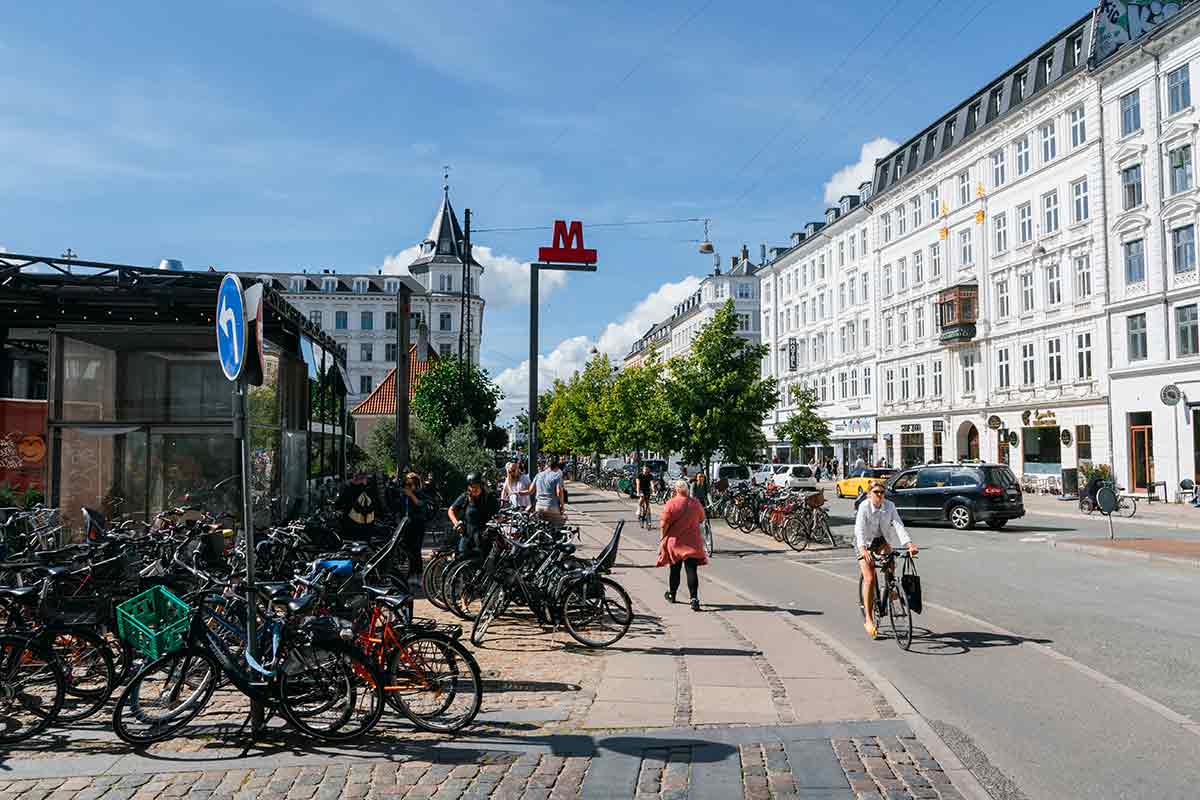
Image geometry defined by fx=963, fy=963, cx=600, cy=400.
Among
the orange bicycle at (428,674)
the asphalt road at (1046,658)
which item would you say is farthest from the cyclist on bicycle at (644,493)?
the orange bicycle at (428,674)

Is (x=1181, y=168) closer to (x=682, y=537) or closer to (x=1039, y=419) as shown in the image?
(x=1039, y=419)

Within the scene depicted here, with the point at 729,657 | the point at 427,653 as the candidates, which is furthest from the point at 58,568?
the point at 729,657

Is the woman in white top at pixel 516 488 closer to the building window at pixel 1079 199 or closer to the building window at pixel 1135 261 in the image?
the building window at pixel 1135 261

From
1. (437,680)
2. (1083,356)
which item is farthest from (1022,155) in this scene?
(437,680)

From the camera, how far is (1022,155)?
4234 cm

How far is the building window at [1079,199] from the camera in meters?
38.1

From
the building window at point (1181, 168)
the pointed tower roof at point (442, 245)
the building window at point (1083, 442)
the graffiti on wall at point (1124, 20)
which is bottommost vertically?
the building window at point (1083, 442)

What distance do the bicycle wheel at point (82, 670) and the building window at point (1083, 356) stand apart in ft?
127

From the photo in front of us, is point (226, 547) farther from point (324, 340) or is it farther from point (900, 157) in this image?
point (900, 157)

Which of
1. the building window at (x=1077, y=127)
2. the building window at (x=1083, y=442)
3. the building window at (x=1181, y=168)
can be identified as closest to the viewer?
the building window at (x=1181, y=168)

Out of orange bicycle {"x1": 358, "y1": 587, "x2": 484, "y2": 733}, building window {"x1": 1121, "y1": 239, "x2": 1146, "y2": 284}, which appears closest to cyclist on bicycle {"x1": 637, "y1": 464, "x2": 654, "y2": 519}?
orange bicycle {"x1": 358, "y1": 587, "x2": 484, "y2": 733}

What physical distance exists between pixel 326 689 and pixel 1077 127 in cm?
4060

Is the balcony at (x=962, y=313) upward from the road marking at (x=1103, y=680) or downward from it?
upward

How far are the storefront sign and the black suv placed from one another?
1767cm
